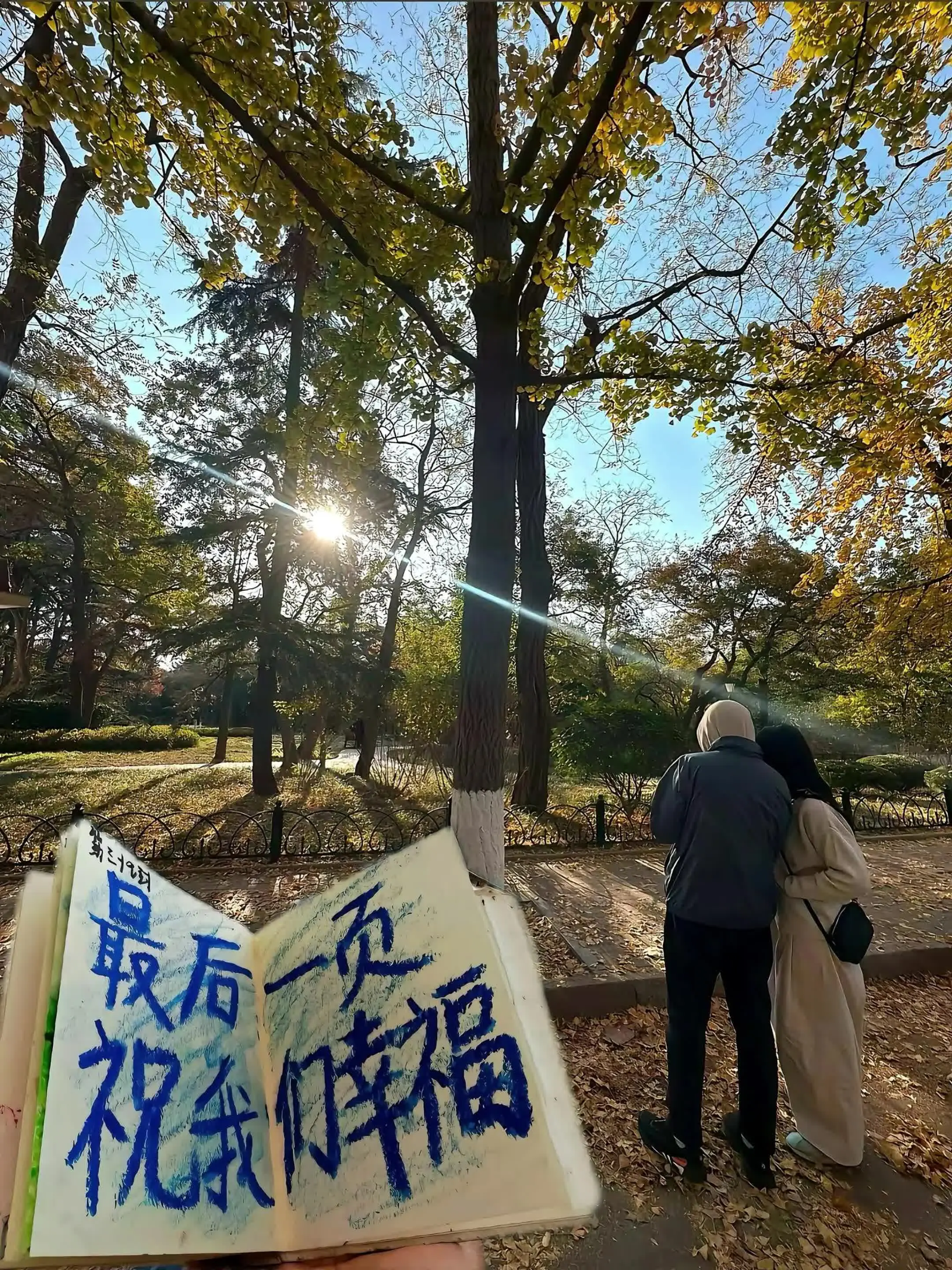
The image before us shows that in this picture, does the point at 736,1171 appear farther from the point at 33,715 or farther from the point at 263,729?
the point at 33,715

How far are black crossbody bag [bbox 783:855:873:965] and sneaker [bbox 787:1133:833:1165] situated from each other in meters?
0.92

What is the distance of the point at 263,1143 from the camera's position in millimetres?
794

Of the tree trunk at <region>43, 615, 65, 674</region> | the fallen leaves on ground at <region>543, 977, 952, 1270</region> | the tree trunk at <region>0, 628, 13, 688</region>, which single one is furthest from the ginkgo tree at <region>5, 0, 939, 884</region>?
the tree trunk at <region>43, 615, 65, 674</region>

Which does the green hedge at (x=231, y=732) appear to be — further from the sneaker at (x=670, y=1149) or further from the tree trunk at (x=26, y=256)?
the sneaker at (x=670, y=1149)

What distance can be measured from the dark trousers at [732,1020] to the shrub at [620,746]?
738cm

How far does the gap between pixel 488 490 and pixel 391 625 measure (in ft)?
34.7

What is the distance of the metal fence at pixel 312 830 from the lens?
21.4ft

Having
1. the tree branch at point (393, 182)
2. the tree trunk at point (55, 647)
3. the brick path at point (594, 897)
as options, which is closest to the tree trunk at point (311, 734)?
the brick path at point (594, 897)

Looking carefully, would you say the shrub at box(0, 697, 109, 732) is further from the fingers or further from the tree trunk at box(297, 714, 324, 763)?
the fingers

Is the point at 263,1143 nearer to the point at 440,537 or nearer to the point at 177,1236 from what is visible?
the point at 177,1236

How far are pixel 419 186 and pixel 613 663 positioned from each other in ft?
49.3

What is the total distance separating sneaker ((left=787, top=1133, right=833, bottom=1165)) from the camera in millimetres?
2541

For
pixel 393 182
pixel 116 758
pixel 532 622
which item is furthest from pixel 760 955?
pixel 116 758

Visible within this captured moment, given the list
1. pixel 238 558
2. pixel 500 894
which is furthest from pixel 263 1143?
pixel 238 558
